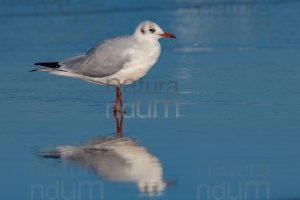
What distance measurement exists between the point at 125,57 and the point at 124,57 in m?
0.01

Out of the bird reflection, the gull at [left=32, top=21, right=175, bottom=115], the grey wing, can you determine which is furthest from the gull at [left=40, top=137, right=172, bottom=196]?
the grey wing

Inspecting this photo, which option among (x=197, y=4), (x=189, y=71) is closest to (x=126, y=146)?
(x=189, y=71)

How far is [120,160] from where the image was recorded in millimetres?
7566

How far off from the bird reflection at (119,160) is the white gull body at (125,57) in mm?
1477

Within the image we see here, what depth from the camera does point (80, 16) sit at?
17.5m

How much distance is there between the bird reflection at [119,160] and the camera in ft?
22.7

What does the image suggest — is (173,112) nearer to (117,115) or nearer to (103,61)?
(117,115)

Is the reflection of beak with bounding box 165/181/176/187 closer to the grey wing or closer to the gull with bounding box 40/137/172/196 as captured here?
the gull with bounding box 40/137/172/196

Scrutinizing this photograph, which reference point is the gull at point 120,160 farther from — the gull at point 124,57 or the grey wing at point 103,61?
the grey wing at point 103,61

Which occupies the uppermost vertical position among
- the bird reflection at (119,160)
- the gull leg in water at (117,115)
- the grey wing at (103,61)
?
the grey wing at (103,61)

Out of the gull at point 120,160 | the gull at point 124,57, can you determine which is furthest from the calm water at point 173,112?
the gull at point 124,57

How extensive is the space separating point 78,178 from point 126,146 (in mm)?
1159

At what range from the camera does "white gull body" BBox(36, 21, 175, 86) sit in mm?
9859

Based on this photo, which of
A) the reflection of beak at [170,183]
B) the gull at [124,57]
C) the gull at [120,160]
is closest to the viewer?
the reflection of beak at [170,183]
